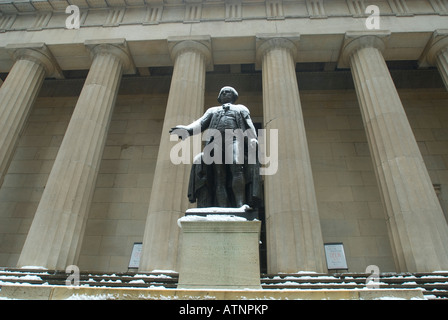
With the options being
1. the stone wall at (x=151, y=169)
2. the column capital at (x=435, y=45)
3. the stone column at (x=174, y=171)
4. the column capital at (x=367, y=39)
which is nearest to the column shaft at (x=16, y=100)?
the stone wall at (x=151, y=169)

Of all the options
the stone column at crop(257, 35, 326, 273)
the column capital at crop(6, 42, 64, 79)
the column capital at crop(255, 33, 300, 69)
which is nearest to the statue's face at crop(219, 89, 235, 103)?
the stone column at crop(257, 35, 326, 273)

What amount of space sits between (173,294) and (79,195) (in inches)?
351

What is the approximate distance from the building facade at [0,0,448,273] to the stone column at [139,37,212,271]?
6cm

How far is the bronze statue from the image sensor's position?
5914 mm

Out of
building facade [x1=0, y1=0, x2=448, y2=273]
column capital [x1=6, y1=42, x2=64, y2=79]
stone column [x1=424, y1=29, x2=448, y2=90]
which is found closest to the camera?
building facade [x1=0, y1=0, x2=448, y2=273]

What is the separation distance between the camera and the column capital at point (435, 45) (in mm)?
14305

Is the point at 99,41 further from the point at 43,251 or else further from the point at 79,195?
the point at 43,251

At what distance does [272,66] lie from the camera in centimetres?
1408

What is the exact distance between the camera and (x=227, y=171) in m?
6.18

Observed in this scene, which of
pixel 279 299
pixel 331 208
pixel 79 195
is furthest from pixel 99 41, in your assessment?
pixel 279 299

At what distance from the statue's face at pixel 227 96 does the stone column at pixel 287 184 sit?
503 centimetres

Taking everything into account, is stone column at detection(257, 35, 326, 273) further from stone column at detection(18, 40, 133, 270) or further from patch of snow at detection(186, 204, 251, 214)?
stone column at detection(18, 40, 133, 270)

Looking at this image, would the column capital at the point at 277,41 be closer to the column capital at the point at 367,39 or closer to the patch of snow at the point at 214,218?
the column capital at the point at 367,39

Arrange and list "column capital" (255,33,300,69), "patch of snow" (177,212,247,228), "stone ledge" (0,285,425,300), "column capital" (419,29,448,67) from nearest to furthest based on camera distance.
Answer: "stone ledge" (0,285,425,300) < "patch of snow" (177,212,247,228) < "column capital" (419,29,448,67) < "column capital" (255,33,300,69)
